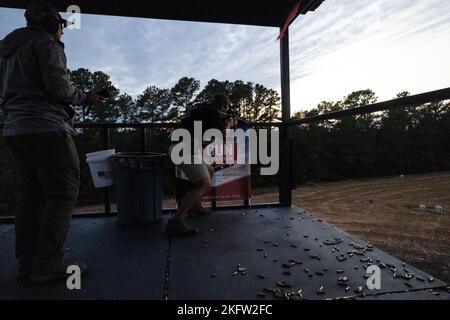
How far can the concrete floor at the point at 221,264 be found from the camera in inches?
59.9

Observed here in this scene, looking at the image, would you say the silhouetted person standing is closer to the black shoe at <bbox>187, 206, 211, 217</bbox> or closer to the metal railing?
the metal railing

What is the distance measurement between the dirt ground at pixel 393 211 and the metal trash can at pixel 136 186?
12.9ft

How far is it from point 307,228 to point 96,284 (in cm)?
176

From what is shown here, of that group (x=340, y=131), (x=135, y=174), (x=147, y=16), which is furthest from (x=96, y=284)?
(x=340, y=131)

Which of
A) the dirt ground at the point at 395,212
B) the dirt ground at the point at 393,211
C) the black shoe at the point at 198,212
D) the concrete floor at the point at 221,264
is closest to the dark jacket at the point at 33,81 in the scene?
the concrete floor at the point at 221,264

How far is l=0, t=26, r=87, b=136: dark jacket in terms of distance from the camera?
1517mm

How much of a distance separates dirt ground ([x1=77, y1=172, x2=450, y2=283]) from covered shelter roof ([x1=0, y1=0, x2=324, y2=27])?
4.45 metres

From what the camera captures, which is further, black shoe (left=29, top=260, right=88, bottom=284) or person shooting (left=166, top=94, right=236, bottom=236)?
person shooting (left=166, top=94, right=236, bottom=236)

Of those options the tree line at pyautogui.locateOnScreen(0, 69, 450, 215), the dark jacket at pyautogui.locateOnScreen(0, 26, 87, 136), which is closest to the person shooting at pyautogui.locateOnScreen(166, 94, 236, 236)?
the dark jacket at pyautogui.locateOnScreen(0, 26, 87, 136)

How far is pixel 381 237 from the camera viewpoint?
8.48 metres

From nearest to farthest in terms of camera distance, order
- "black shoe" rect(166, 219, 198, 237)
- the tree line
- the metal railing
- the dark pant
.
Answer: the metal railing
the dark pant
"black shoe" rect(166, 219, 198, 237)
the tree line

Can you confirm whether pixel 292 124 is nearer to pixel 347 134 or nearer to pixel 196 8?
pixel 196 8

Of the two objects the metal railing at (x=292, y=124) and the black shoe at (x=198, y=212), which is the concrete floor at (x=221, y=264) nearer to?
the black shoe at (x=198, y=212)
